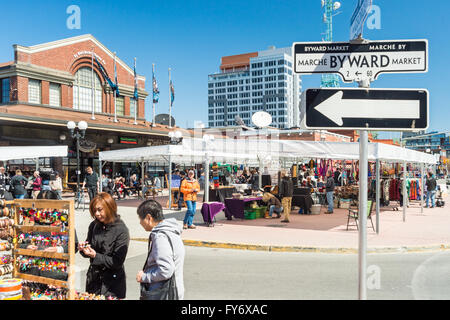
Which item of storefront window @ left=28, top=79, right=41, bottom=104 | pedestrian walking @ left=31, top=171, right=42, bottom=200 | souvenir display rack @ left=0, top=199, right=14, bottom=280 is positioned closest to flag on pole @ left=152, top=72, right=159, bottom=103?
storefront window @ left=28, top=79, right=41, bottom=104

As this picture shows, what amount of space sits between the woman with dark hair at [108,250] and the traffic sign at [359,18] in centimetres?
270

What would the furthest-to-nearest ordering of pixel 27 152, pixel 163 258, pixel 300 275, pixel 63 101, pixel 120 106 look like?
pixel 120 106
pixel 63 101
pixel 27 152
pixel 300 275
pixel 163 258

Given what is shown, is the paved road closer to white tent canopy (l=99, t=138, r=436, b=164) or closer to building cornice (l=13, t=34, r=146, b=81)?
white tent canopy (l=99, t=138, r=436, b=164)

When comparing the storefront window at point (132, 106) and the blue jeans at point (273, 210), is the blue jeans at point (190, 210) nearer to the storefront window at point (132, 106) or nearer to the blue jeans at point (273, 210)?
the blue jeans at point (273, 210)

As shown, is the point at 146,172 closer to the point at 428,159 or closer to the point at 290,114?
the point at 428,159

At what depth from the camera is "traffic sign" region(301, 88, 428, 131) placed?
9.35 ft

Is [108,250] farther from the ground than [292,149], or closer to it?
closer to it

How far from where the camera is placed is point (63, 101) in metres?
31.0

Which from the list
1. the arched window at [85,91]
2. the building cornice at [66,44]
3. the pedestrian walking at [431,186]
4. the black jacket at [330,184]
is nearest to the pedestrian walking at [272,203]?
the black jacket at [330,184]

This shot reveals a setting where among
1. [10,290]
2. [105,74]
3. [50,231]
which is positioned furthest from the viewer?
[105,74]

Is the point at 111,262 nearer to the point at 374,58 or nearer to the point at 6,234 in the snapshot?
the point at 6,234

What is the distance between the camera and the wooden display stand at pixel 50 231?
3805mm

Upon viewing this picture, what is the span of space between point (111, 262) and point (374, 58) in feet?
9.60

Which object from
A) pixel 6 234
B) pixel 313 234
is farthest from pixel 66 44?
pixel 6 234
